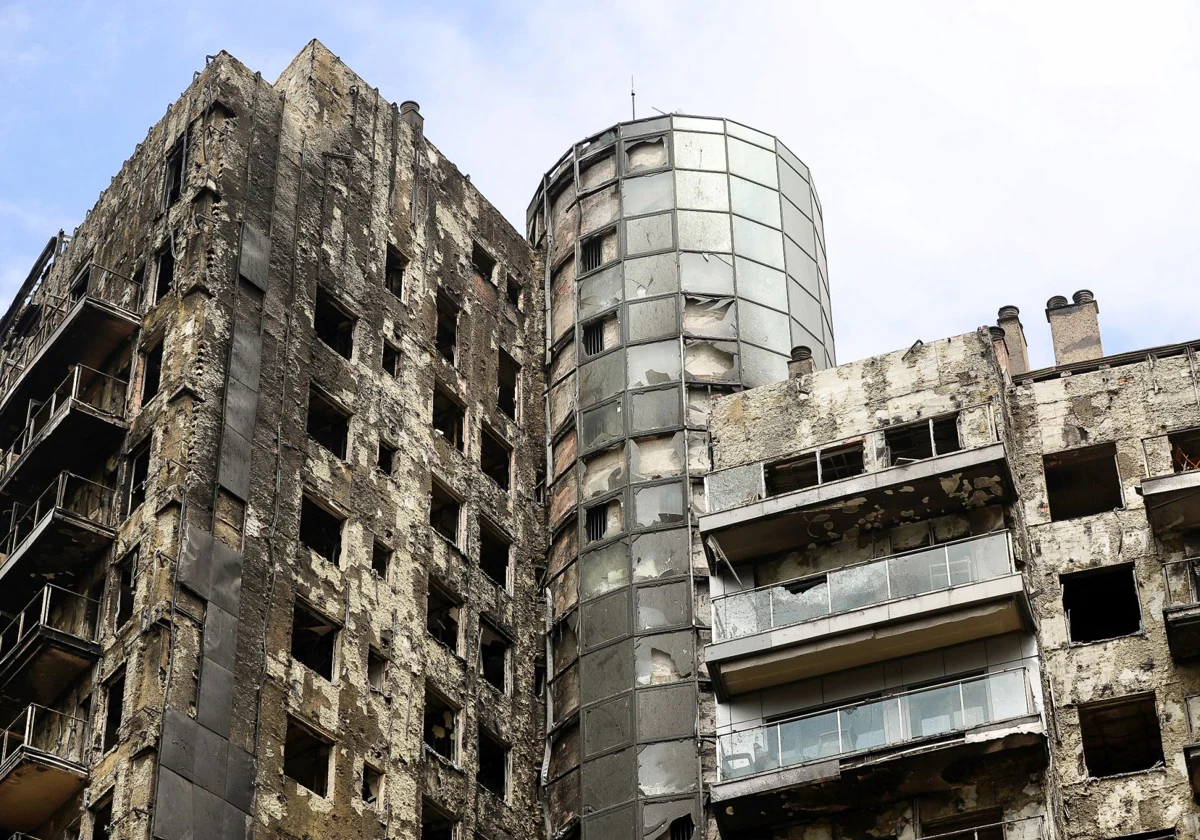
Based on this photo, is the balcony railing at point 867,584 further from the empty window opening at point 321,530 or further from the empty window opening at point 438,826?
the empty window opening at point 321,530

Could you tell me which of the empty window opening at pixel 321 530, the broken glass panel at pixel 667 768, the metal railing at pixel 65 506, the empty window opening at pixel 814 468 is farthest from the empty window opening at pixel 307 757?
the empty window opening at pixel 814 468

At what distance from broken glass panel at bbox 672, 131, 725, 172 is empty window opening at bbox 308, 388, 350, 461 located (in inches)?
562

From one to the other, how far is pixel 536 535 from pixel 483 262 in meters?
9.07

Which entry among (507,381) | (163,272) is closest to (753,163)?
(507,381)

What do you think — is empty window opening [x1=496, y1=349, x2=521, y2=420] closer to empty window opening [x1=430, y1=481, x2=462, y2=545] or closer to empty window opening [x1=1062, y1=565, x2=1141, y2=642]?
empty window opening [x1=430, y1=481, x2=462, y2=545]

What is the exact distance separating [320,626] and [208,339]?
23.2 ft

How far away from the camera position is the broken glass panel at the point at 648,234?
5369 cm

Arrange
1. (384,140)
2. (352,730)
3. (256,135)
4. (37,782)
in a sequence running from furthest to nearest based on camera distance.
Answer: (384,140)
(256,135)
(352,730)
(37,782)

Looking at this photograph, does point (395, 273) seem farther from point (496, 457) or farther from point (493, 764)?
point (493, 764)

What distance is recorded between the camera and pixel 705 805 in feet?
140

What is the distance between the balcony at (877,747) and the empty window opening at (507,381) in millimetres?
16751

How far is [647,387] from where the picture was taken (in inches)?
1994

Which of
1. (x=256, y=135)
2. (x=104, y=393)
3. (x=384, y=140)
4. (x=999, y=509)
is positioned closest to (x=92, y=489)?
(x=104, y=393)

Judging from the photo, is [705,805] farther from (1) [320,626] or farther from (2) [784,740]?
(1) [320,626]
